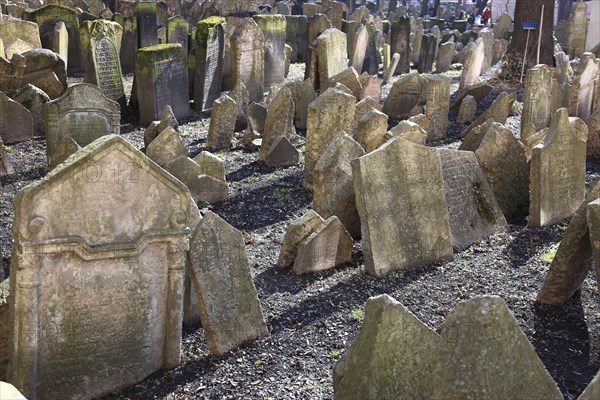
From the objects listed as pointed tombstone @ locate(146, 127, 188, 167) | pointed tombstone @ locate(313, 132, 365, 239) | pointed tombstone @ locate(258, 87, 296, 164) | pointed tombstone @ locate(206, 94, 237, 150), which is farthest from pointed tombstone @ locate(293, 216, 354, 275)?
pointed tombstone @ locate(206, 94, 237, 150)

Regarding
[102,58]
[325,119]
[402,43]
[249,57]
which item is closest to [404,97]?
[249,57]

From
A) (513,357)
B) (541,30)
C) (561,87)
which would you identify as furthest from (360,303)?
(541,30)

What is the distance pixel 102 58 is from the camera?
1298 centimetres

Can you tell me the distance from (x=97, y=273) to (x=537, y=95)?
9527 millimetres

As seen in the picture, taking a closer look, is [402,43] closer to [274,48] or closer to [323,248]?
[274,48]

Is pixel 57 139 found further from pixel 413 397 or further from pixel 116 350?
pixel 413 397

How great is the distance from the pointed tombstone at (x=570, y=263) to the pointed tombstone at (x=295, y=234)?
212 centimetres

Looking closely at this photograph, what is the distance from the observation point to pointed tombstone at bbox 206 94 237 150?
1145 cm

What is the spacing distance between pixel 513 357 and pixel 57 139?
25.2ft

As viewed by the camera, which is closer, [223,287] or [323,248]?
[223,287]

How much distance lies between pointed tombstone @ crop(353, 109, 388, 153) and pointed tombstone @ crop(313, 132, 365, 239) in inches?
78.8

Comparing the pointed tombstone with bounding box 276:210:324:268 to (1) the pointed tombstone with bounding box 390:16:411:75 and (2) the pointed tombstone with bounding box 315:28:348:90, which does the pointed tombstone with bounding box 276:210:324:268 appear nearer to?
(2) the pointed tombstone with bounding box 315:28:348:90

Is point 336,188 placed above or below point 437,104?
below

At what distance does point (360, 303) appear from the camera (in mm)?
6293
